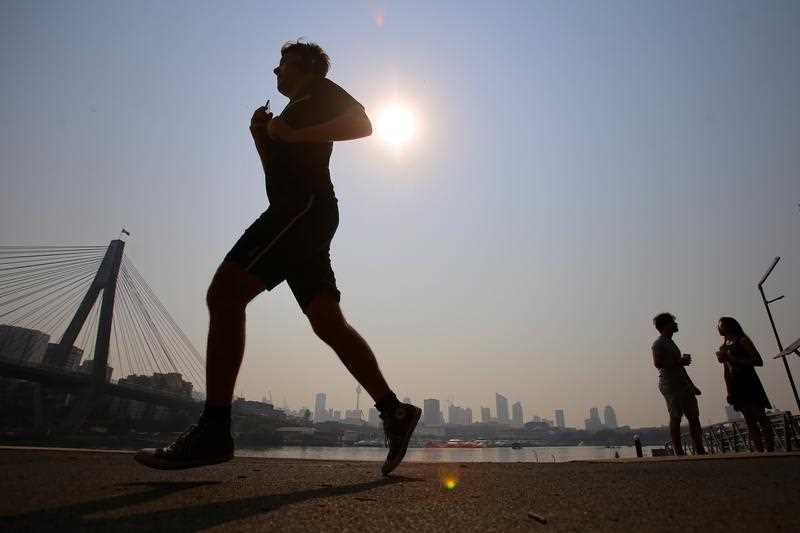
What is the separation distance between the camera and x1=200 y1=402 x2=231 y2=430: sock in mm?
1728

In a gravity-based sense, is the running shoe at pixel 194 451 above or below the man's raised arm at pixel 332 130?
below

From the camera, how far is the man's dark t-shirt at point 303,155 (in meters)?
2.05

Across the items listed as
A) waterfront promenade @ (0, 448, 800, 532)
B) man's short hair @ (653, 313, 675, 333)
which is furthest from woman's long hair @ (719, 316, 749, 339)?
waterfront promenade @ (0, 448, 800, 532)

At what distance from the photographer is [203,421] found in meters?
1.72

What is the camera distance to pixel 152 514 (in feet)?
→ 3.26

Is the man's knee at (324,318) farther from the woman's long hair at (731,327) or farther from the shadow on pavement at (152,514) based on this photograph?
the woman's long hair at (731,327)

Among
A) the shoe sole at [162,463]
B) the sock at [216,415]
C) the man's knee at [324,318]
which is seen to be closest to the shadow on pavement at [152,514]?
the shoe sole at [162,463]

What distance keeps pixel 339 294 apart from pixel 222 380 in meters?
0.73

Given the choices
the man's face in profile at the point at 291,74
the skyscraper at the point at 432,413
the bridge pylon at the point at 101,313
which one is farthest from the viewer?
the skyscraper at the point at 432,413

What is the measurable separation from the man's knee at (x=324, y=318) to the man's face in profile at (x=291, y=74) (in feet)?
3.90

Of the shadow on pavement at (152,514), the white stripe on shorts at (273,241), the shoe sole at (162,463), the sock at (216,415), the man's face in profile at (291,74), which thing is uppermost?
the man's face in profile at (291,74)

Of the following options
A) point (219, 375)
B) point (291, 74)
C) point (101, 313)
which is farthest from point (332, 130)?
point (101, 313)

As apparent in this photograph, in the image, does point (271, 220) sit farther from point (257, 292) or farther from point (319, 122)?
point (319, 122)

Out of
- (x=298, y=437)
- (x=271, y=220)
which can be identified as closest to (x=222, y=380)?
(x=271, y=220)
